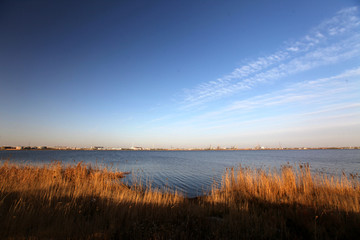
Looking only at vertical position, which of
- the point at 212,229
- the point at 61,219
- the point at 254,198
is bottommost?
the point at 254,198

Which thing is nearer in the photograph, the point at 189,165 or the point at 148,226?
the point at 148,226

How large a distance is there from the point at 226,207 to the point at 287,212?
1.87m

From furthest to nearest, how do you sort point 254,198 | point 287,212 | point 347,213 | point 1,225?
point 254,198 → point 287,212 → point 347,213 → point 1,225

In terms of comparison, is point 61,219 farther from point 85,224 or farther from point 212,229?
point 212,229

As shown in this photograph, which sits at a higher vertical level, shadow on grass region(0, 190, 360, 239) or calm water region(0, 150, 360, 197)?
shadow on grass region(0, 190, 360, 239)

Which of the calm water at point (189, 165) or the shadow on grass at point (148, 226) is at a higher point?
the shadow on grass at point (148, 226)

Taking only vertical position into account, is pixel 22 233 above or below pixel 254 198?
above

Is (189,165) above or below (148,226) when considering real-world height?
below

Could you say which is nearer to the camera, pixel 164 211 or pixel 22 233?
pixel 22 233

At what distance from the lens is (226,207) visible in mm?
5734

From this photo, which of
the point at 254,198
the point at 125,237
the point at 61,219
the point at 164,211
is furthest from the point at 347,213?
the point at 61,219

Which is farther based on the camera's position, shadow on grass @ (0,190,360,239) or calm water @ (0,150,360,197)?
calm water @ (0,150,360,197)

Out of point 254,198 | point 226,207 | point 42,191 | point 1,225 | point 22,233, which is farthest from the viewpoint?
point 254,198

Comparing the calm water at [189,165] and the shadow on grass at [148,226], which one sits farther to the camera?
the calm water at [189,165]
